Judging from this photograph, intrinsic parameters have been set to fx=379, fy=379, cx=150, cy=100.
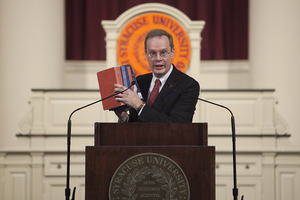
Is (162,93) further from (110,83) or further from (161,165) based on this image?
(161,165)

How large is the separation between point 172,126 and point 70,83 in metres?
4.81

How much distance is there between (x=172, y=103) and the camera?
197 centimetres

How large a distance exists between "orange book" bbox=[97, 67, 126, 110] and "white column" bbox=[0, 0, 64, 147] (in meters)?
3.36

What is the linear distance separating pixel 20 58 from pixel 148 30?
1762 mm

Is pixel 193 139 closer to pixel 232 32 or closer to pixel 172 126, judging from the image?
pixel 172 126

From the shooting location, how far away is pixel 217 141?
4270mm

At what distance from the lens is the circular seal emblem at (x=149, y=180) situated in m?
1.38

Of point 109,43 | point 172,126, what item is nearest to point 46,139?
point 109,43

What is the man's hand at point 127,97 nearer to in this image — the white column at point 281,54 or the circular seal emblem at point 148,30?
the circular seal emblem at point 148,30

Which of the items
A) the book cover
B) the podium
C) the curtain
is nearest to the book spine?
the book cover

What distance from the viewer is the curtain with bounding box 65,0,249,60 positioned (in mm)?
5953

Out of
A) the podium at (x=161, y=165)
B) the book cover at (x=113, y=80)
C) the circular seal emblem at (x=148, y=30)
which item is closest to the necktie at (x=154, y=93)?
the book cover at (x=113, y=80)

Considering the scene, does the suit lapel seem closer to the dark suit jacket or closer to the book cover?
the dark suit jacket

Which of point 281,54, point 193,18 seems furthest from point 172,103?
point 193,18
